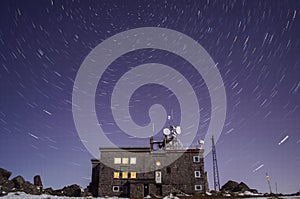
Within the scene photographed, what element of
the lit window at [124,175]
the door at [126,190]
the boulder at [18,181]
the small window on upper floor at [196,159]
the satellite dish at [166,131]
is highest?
the satellite dish at [166,131]

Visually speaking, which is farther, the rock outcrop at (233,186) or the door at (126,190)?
the rock outcrop at (233,186)

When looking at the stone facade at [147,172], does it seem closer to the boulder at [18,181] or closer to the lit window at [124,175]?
the lit window at [124,175]

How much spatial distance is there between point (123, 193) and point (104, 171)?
452cm

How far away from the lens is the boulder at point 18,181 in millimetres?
30022

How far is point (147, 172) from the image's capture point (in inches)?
1489

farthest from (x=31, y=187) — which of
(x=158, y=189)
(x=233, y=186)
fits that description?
(x=233, y=186)

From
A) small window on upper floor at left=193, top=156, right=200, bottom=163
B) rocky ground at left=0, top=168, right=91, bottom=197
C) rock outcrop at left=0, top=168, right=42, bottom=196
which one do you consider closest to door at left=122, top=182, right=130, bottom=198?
rocky ground at left=0, top=168, right=91, bottom=197

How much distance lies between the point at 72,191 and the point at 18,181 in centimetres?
687

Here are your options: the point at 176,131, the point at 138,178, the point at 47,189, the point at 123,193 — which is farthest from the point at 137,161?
the point at 47,189

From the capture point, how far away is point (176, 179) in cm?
3744

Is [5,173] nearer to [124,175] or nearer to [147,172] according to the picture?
[124,175]

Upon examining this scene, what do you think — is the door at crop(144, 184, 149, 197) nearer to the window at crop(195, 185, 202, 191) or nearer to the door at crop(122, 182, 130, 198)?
the door at crop(122, 182, 130, 198)

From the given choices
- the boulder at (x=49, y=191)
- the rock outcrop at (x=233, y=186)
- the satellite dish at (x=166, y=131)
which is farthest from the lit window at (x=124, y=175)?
the rock outcrop at (x=233, y=186)

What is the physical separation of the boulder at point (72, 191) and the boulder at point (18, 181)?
5.33 metres
